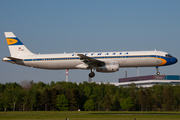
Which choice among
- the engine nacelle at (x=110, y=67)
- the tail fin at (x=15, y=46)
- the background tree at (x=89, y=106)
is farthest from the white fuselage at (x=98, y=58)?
the background tree at (x=89, y=106)

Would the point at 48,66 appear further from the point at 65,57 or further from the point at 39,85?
the point at 39,85

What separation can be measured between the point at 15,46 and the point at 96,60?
1957cm

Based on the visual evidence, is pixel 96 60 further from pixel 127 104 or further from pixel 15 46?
pixel 127 104

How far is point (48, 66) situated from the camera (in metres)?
57.2

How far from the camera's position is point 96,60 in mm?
52750

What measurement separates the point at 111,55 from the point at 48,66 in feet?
43.1

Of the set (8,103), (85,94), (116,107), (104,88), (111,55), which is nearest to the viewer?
(111,55)

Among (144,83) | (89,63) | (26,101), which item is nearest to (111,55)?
(89,63)

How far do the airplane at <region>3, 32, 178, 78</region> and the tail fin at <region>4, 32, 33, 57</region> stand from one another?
1.19ft

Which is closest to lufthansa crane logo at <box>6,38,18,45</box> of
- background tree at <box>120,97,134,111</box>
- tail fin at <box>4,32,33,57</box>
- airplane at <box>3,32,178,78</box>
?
tail fin at <box>4,32,33,57</box>

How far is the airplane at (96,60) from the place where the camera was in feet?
176

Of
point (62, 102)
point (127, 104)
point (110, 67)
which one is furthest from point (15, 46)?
point (127, 104)

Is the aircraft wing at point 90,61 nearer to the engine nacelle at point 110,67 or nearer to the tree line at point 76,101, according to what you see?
the engine nacelle at point 110,67

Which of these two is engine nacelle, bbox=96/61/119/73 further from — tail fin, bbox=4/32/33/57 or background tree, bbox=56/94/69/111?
background tree, bbox=56/94/69/111
